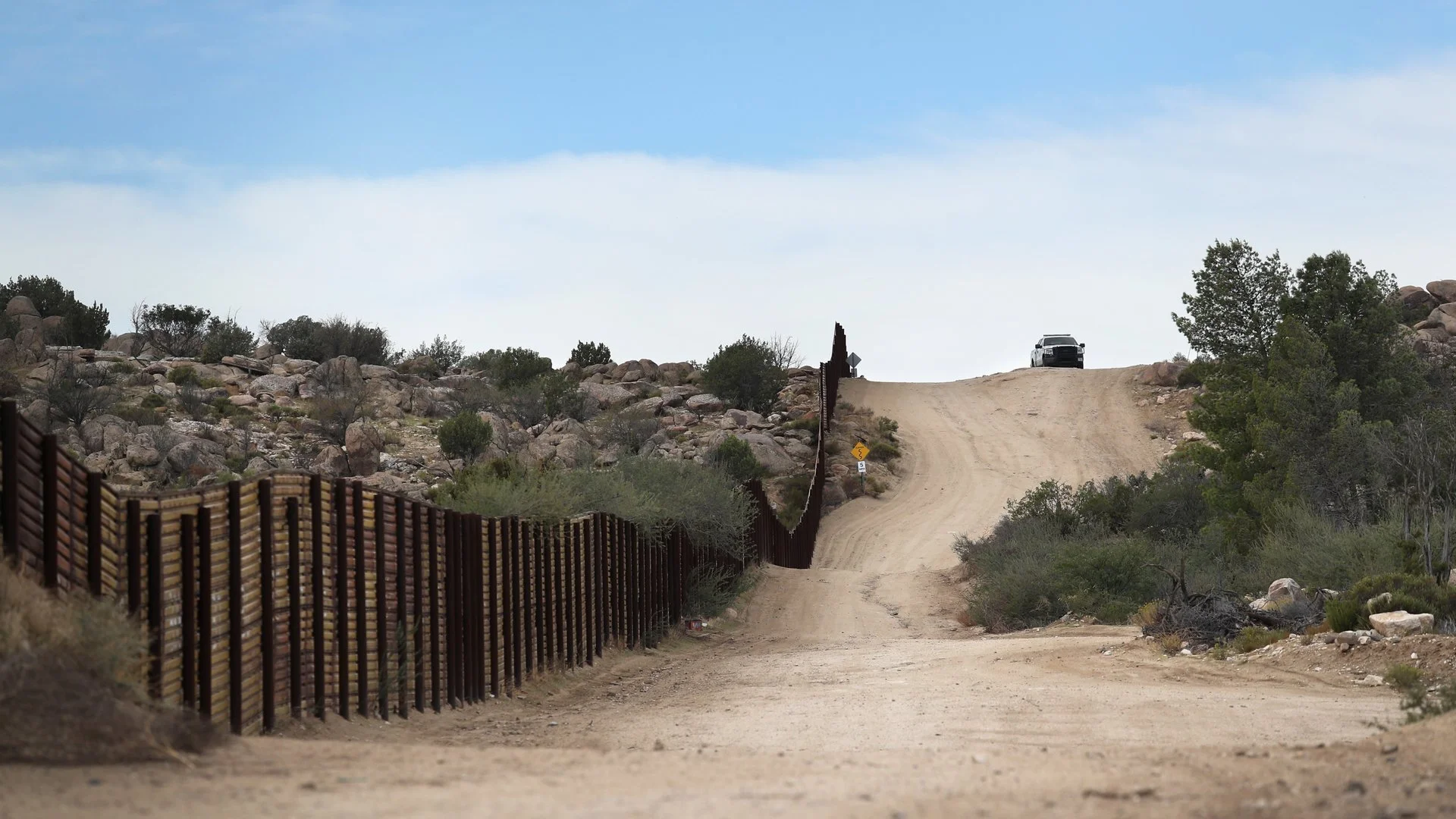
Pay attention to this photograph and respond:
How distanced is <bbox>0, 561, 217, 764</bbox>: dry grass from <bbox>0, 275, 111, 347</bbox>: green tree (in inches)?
2747

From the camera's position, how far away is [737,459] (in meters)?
56.3

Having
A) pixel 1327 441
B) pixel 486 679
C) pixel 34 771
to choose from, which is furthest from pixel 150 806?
pixel 1327 441

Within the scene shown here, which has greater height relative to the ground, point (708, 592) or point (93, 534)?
point (93, 534)

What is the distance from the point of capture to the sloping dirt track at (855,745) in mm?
8000

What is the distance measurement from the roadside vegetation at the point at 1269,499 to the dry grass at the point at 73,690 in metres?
15.8

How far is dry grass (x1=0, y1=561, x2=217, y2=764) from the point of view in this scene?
26.6 feet

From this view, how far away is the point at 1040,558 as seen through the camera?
35.4 m

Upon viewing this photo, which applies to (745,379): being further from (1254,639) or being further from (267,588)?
(267,588)

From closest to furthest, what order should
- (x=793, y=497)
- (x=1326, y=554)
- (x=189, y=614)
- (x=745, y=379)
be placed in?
(x=189, y=614) < (x=1326, y=554) < (x=793, y=497) < (x=745, y=379)

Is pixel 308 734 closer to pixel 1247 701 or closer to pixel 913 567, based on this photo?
pixel 1247 701

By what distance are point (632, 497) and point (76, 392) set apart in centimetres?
3166

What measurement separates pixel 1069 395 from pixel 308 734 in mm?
69629

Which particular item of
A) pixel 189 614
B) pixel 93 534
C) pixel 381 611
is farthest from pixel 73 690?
pixel 381 611

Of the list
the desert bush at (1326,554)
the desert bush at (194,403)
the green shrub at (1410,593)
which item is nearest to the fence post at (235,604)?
the green shrub at (1410,593)
